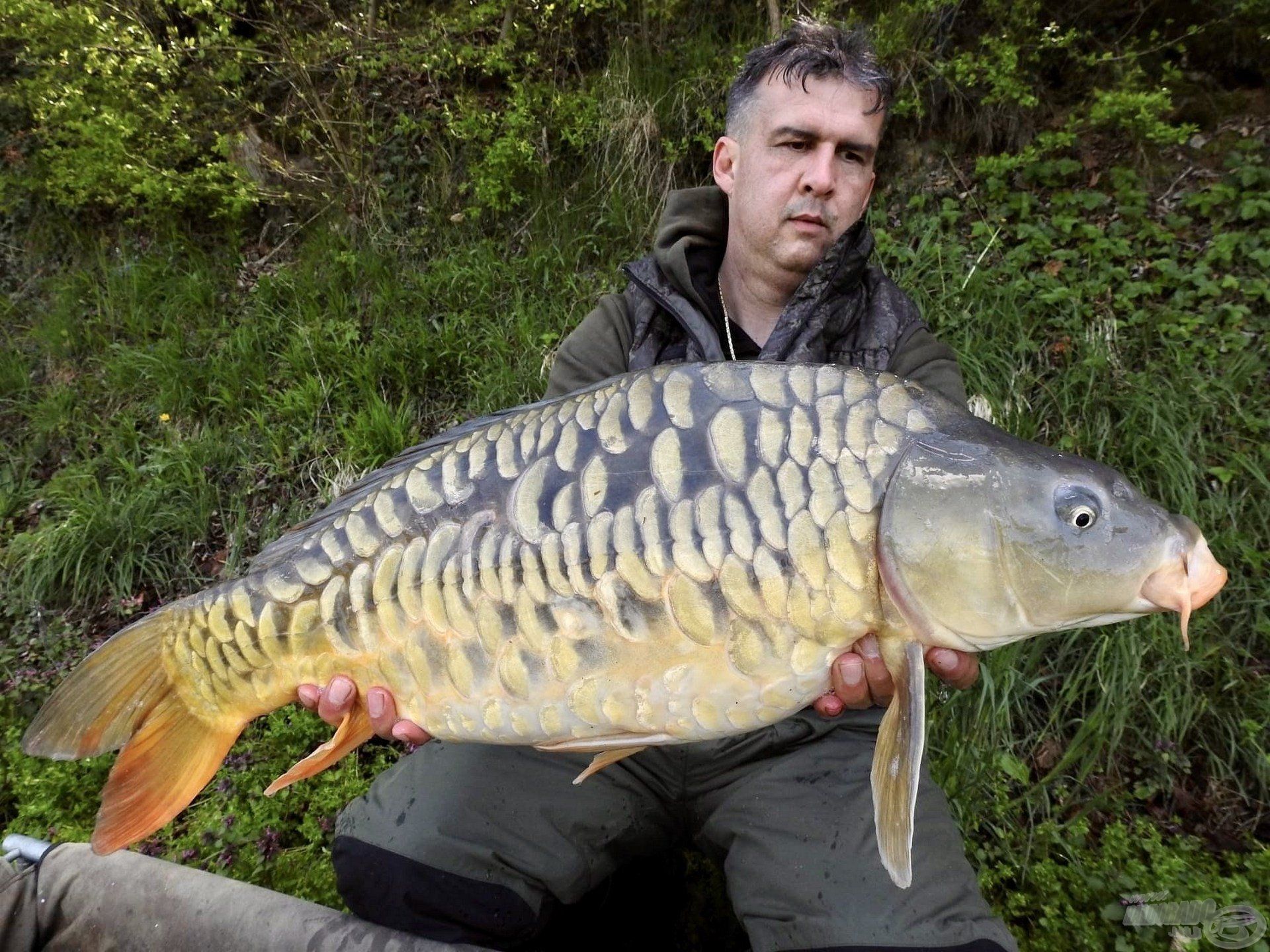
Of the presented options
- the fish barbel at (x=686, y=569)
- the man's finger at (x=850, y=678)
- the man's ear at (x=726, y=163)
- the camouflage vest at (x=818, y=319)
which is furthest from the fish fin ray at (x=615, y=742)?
the man's ear at (x=726, y=163)

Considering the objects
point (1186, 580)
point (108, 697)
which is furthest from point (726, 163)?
point (108, 697)

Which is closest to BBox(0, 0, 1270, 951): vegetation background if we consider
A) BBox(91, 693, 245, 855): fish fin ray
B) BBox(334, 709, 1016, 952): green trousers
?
BBox(334, 709, 1016, 952): green trousers

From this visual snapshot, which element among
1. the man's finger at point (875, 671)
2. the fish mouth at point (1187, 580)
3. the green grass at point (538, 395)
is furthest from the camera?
the green grass at point (538, 395)

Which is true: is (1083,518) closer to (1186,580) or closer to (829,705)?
(1186,580)

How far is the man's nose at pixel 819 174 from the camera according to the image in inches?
60.3

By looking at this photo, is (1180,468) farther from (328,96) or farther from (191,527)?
(328,96)

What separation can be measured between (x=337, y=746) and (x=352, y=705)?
0.22 ft

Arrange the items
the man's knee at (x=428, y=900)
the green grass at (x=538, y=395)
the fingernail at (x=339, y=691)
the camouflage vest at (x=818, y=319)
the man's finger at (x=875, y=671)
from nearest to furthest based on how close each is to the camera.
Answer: the man's finger at (x=875, y=671) < the fingernail at (x=339, y=691) < the man's knee at (x=428, y=900) < the camouflage vest at (x=818, y=319) < the green grass at (x=538, y=395)

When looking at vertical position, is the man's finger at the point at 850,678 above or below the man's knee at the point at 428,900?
above

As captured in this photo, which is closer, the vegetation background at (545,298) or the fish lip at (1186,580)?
the fish lip at (1186,580)

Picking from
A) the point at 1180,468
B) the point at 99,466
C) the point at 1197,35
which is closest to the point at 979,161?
the point at 1197,35

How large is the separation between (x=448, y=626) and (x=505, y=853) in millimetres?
430

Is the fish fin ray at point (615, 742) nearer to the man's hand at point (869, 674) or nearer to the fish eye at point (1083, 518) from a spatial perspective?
the man's hand at point (869, 674)

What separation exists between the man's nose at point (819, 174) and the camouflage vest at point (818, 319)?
10 cm
